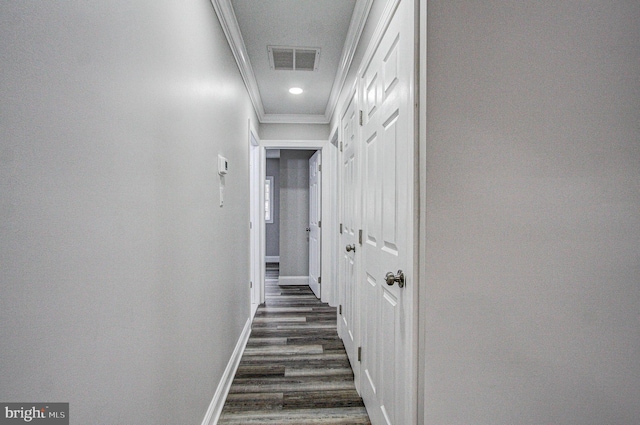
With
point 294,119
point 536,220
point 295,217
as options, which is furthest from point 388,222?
point 295,217

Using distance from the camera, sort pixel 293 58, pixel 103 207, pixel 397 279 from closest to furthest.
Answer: pixel 103 207 < pixel 397 279 < pixel 293 58

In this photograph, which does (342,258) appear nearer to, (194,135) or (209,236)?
(209,236)

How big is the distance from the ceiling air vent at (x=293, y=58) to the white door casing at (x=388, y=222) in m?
0.88

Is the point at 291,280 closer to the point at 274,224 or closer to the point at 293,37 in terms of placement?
the point at 274,224

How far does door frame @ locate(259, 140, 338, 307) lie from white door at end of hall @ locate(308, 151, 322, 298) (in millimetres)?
115

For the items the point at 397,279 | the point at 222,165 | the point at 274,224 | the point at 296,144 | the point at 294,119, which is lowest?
the point at 274,224

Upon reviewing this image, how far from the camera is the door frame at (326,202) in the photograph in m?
4.27

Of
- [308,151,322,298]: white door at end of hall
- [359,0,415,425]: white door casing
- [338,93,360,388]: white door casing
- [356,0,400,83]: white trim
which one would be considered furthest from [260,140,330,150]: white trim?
[356,0,400,83]: white trim

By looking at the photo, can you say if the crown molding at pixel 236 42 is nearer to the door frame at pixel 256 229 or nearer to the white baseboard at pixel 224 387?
the door frame at pixel 256 229

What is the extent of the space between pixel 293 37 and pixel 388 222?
1.74 m

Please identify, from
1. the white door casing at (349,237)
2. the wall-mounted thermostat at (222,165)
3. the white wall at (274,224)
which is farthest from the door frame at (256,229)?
the white wall at (274,224)
